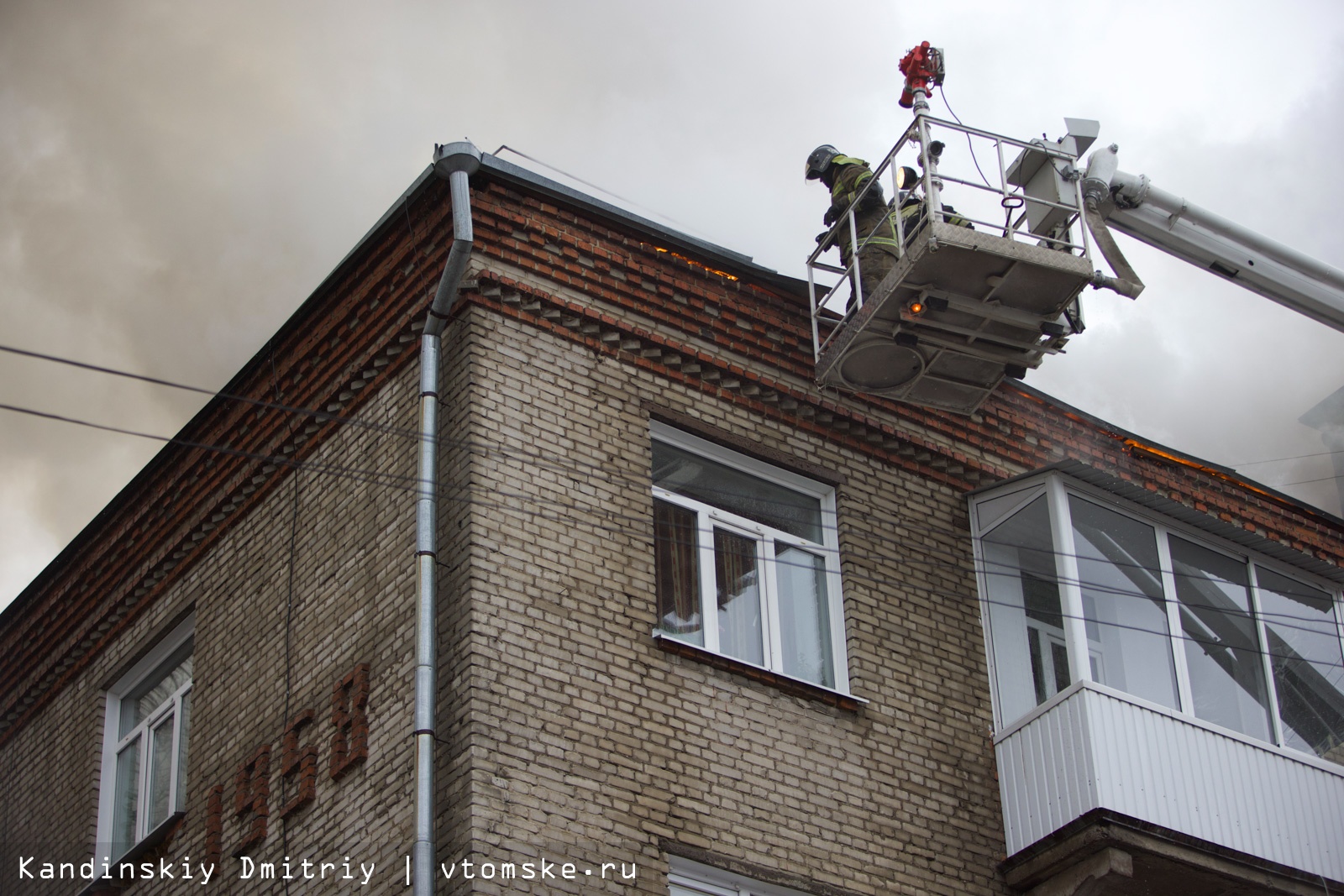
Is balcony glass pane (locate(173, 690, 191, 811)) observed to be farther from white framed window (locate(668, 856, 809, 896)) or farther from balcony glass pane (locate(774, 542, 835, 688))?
balcony glass pane (locate(774, 542, 835, 688))

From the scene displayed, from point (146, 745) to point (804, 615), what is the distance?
524 cm

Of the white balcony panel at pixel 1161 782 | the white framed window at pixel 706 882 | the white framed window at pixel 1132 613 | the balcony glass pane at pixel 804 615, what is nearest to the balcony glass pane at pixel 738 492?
the balcony glass pane at pixel 804 615

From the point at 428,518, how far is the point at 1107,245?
577cm

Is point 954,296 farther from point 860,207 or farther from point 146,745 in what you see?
point 146,745

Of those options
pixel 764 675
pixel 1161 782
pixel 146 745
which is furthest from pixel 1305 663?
pixel 146 745

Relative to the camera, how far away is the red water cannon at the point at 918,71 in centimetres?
1204

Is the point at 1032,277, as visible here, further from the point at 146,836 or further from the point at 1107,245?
the point at 146,836

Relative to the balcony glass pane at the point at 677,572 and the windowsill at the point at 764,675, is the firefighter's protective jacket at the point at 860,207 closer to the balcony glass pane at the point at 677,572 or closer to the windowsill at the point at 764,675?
the balcony glass pane at the point at 677,572

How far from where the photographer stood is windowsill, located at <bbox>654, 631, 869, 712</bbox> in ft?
34.7

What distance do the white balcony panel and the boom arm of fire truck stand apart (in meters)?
4.24

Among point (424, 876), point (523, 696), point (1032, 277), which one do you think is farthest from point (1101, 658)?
point (424, 876)

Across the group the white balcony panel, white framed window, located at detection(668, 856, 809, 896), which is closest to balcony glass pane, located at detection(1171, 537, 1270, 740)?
the white balcony panel

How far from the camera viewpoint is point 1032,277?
1136 cm

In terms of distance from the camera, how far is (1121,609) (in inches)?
486
